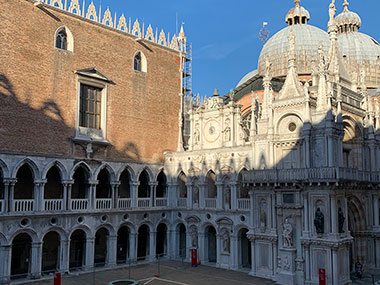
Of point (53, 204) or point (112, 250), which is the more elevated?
point (53, 204)

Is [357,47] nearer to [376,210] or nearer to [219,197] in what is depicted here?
[376,210]

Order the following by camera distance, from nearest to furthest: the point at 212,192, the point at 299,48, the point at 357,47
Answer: the point at 212,192 → the point at 299,48 → the point at 357,47

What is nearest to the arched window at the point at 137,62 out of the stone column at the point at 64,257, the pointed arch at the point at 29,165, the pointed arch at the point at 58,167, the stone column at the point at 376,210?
the pointed arch at the point at 58,167

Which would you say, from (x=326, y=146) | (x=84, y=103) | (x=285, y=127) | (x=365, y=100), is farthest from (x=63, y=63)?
(x=365, y=100)

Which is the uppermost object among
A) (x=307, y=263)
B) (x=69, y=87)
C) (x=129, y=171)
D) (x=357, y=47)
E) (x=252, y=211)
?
(x=357, y=47)

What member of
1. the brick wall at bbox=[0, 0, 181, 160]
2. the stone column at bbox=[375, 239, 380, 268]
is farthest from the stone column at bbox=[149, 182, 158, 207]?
the stone column at bbox=[375, 239, 380, 268]

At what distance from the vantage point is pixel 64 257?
2411 centimetres

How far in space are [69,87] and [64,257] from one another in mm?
10187

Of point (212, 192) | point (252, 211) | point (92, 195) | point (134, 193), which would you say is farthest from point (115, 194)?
point (252, 211)

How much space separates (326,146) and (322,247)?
5.25 m

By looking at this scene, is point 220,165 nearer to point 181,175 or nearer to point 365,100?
point 181,175

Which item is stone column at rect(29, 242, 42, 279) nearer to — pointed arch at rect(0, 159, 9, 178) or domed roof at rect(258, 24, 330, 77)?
pointed arch at rect(0, 159, 9, 178)

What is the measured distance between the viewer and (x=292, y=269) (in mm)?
22078

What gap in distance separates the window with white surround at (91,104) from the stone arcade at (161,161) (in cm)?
8
